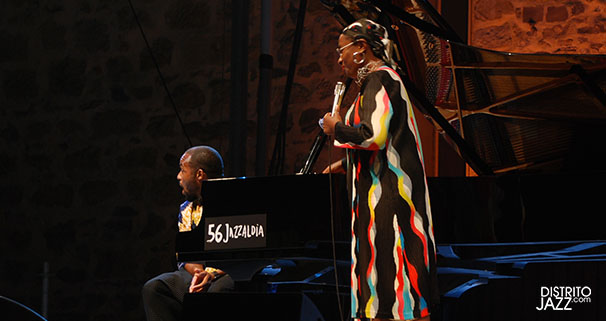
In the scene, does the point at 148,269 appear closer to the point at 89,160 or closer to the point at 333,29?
the point at 89,160

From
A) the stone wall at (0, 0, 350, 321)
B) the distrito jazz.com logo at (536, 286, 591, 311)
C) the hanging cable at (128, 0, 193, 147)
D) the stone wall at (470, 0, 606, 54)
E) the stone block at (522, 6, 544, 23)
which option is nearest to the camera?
the distrito jazz.com logo at (536, 286, 591, 311)

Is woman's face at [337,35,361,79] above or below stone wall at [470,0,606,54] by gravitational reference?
below

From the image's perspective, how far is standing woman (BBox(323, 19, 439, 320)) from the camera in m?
2.26

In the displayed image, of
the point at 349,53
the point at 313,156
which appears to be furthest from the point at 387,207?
the point at 313,156

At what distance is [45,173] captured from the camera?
6629 mm

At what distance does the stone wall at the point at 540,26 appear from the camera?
5605 mm

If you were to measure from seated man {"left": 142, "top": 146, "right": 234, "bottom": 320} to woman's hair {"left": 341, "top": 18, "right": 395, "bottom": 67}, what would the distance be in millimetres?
1353

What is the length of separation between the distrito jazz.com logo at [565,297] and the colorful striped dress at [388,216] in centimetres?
103

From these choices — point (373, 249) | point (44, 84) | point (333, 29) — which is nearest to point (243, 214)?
point (373, 249)

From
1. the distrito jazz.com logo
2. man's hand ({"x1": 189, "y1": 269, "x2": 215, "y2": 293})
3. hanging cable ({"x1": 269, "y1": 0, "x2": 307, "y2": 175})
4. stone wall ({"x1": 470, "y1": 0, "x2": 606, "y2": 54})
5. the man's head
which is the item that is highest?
stone wall ({"x1": 470, "y1": 0, "x2": 606, "y2": 54})

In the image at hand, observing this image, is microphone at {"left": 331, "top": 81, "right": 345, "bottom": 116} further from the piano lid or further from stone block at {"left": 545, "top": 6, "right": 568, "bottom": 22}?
stone block at {"left": 545, "top": 6, "right": 568, "bottom": 22}

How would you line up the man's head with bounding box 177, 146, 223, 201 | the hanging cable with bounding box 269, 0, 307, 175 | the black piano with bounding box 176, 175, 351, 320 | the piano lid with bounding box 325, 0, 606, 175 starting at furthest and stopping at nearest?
the hanging cable with bounding box 269, 0, 307, 175 → the man's head with bounding box 177, 146, 223, 201 → the piano lid with bounding box 325, 0, 606, 175 → the black piano with bounding box 176, 175, 351, 320

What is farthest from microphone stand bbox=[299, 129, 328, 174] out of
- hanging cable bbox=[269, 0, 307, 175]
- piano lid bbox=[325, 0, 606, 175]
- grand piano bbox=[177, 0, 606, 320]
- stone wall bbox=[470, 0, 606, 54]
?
stone wall bbox=[470, 0, 606, 54]

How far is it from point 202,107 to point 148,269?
1.31 meters
